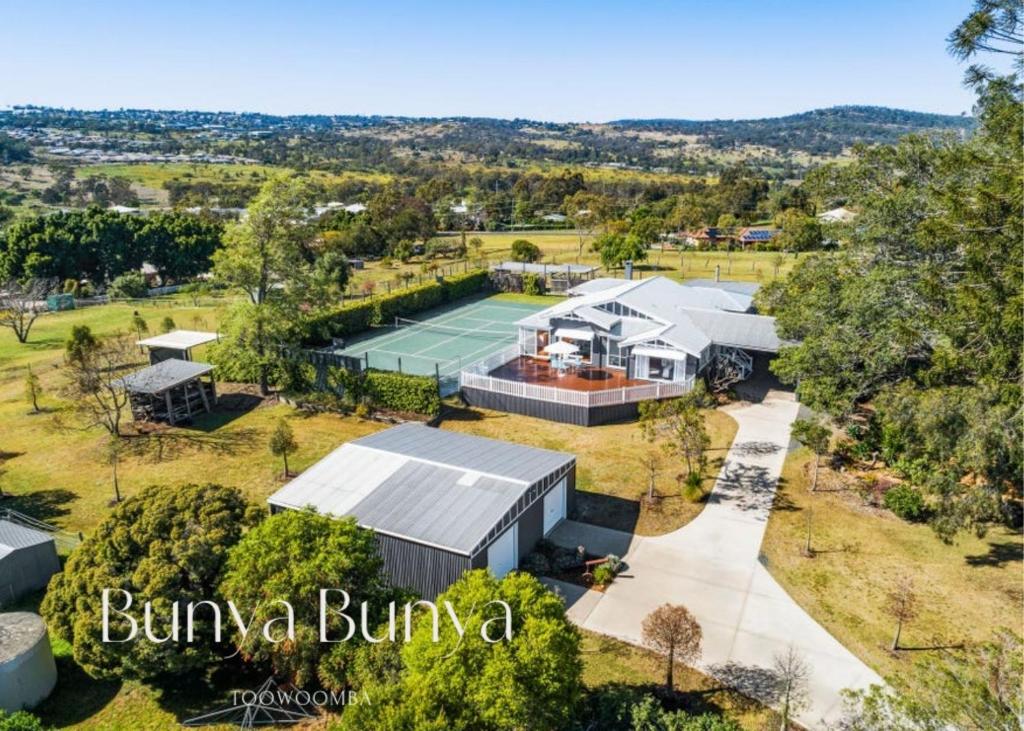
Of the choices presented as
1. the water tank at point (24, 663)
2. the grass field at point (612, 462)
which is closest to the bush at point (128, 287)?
the grass field at point (612, 462)

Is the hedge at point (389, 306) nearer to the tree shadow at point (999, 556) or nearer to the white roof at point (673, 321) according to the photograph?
the white roof at point (673, 321)

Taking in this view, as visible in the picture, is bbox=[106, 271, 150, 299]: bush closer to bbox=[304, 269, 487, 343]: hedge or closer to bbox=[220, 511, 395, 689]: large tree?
bbox=[304, 269, 487, 343]: hedge

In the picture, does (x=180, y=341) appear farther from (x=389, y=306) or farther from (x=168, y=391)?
(x=389, y=306)

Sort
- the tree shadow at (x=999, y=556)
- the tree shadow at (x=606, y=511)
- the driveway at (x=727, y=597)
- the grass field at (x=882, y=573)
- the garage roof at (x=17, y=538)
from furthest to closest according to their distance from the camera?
the tree shadow at (x=606, y=511) < the tree shadow at (x=999, y=556) < the garage roof at (x=17, y=538) < the grass field at (x=882, y=573) < the driveway at (x=727, y=597)

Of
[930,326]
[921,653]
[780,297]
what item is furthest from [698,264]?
[921,653]

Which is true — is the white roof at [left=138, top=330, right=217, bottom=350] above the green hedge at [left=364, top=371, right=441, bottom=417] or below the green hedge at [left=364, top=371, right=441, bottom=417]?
above

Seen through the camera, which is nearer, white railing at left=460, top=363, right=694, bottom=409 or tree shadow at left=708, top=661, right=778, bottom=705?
tree shadow at left=708, top=661, right=778, bottom=705

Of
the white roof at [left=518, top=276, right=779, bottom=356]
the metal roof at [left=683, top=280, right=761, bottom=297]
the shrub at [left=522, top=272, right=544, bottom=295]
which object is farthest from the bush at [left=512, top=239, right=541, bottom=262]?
the white roof at [left=518, top=276, right=779, bottom=356]
